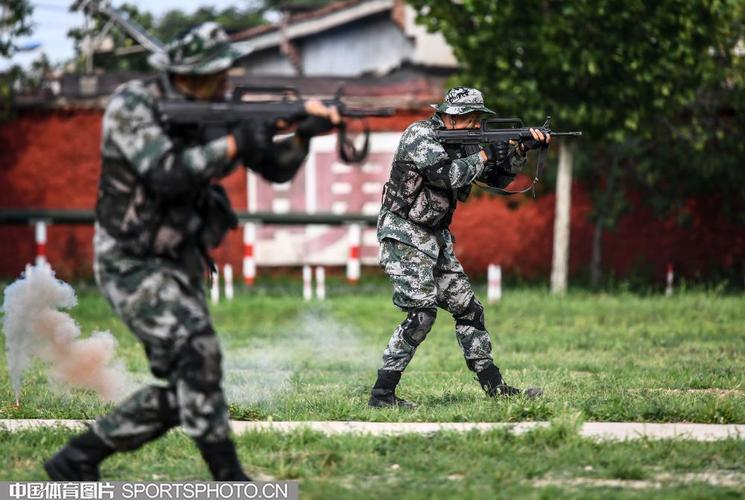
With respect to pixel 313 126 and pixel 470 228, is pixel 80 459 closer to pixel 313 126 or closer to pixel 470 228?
pixel 313 126

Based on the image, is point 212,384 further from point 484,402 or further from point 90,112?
point 90,112

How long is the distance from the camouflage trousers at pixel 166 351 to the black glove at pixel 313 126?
811 millimetres

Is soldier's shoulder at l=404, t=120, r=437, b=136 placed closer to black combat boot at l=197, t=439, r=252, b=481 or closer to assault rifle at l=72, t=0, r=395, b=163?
assault rifle at l=72, t=0, r=395, b=163

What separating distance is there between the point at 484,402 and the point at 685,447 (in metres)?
1.86

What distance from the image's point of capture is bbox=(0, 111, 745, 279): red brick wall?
21812 millimetres

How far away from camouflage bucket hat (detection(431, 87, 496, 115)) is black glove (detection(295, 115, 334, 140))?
9.34 feet

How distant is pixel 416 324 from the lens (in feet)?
27.7

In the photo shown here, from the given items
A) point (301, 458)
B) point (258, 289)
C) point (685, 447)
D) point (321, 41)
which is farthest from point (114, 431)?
point (321, 41)

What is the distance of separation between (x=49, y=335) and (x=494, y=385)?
2.95 m

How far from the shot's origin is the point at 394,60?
1161 inches

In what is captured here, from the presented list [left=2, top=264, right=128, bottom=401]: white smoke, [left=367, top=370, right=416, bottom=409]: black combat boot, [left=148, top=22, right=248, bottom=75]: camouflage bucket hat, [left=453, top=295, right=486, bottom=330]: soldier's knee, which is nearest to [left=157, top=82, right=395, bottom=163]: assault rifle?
[left=148, top=22, right=248, bottom=75]: camouflage bucket hat

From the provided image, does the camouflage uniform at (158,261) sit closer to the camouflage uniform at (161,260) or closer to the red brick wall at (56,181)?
the camouflage uniform at (161,260)

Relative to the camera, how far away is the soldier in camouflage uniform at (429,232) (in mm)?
8367

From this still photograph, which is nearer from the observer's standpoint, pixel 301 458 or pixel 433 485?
pixel 433 485
